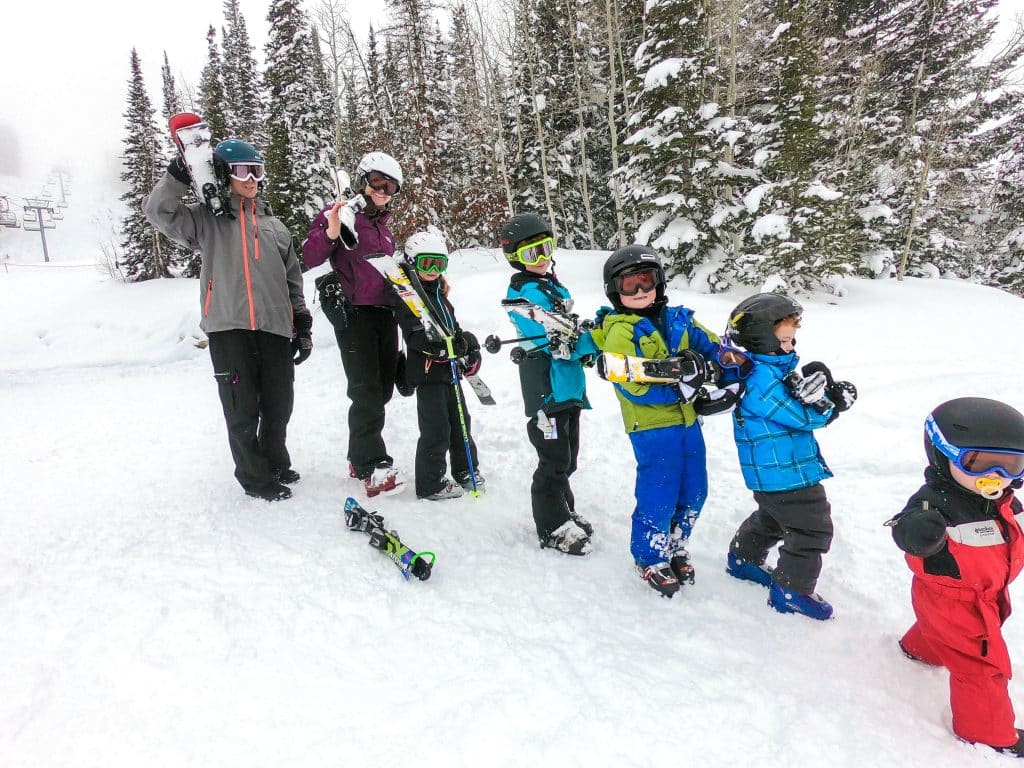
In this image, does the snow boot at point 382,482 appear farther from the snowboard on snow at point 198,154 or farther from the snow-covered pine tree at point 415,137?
the snow-covered pine tree at point 415,137

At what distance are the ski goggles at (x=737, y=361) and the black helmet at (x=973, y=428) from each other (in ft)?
2.67

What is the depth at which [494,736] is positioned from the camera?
194 cm

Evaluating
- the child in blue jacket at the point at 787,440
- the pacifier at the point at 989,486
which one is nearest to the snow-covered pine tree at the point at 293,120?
the child in blue jacket at the point at 787,440

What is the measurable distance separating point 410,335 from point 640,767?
9.49 feet

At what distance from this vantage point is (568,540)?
3373 mm

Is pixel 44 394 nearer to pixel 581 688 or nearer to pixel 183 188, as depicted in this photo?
pixel 183 188

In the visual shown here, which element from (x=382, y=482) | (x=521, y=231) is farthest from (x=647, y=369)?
(x=382, y=482)

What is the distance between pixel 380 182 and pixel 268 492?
247 cm

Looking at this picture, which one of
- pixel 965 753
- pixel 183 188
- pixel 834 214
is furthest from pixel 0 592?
pixel 834 214

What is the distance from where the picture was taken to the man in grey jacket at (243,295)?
3480 mm

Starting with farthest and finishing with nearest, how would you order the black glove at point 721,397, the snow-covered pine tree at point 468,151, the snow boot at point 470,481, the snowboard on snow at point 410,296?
the snow-covered pine tree at point 468,151 → the snow boot at point 470,481 → the snowboard on snow at point 410,296 → the black glove at point 721,397

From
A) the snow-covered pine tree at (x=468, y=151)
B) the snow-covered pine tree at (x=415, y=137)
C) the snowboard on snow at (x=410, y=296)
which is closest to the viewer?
the snowboard on snow at (x=410, y=296)

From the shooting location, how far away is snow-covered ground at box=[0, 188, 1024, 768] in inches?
76.0

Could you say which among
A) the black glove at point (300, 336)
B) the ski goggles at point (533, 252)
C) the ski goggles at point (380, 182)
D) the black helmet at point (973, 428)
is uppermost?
the ski goggles at point (380, 182)
